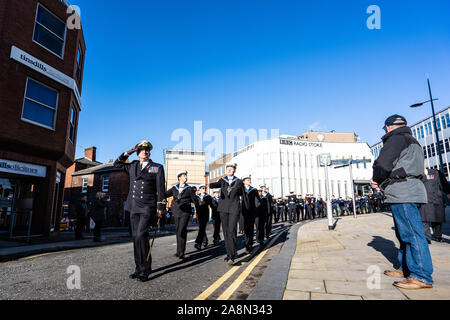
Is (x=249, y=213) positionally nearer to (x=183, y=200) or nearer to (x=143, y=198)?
(x=183, y=200)

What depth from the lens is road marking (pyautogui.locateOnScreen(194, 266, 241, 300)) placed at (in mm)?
3417

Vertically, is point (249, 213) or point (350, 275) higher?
point (249, 213)

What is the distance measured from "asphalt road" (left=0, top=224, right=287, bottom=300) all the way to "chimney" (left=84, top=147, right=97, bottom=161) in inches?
1577

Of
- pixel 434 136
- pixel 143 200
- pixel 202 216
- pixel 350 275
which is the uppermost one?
pixel 434 136

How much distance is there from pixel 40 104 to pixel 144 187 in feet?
35.7

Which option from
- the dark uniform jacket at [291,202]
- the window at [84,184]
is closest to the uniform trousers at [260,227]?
the dark uniform jacket at [291,202]

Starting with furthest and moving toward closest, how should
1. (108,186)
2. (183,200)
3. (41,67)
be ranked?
1. (108,186)
2. (41,67)
3. (183,200)

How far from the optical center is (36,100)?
12.2 metres

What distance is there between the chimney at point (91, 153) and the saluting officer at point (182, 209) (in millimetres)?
40771

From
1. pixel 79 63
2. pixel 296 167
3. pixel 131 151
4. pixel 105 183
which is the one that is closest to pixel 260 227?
pixel 131 151

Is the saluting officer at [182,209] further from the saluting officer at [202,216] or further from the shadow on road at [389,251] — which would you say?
the shadow on road at [389,251]

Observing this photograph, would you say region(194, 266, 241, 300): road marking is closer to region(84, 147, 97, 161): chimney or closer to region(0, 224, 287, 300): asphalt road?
region(0, 224, 287, 300): asphalt road

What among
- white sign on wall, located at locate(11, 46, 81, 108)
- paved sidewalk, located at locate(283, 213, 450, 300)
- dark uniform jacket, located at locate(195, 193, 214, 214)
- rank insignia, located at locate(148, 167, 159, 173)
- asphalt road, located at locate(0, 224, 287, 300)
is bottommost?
asphalt road, located at locate(0, 224, 287, 300)

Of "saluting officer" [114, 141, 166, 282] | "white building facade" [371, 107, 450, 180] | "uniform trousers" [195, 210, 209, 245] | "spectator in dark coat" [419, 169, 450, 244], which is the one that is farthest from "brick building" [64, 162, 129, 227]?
"white building facade" [371, 107, 450, 180]
